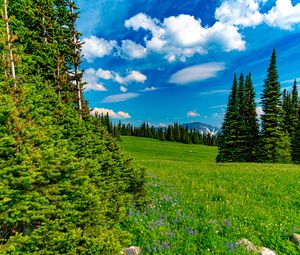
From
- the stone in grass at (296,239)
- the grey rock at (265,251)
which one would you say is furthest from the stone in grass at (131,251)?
the stone in grass at (296,239)

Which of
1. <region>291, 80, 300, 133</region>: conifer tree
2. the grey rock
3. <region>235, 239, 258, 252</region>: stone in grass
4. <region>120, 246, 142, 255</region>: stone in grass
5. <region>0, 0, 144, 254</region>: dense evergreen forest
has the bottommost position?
the grey rock

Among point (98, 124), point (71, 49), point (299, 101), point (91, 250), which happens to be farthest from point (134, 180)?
point (299, 101)

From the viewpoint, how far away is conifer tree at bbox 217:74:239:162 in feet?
153

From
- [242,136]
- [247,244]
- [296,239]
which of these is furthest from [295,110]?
[247,244]

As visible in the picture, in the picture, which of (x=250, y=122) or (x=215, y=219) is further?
(x=250, y=122)

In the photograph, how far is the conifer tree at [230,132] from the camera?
1836 inches

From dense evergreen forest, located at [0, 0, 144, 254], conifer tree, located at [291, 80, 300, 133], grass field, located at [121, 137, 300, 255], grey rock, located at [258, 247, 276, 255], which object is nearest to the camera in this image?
dense evergreen forest, located at [0, 0, 144, 254]

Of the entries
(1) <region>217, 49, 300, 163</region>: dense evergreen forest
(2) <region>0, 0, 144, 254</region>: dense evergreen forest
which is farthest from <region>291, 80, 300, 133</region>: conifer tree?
(2) <region>0, 0, 144, 254</region>: dense evergreen forest

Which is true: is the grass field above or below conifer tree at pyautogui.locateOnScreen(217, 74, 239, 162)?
below

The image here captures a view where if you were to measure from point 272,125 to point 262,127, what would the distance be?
5.79ft

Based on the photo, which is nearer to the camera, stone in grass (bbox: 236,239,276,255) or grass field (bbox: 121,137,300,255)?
stone in grass (bbox: 236,239,276,255)

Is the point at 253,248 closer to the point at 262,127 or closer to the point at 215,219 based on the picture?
the point at 215,219

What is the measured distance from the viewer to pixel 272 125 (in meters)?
42.4

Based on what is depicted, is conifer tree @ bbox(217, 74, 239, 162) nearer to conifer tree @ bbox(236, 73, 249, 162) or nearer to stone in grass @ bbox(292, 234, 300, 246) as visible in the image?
conifer tree @ bbox(236, 73, 249, 162)
